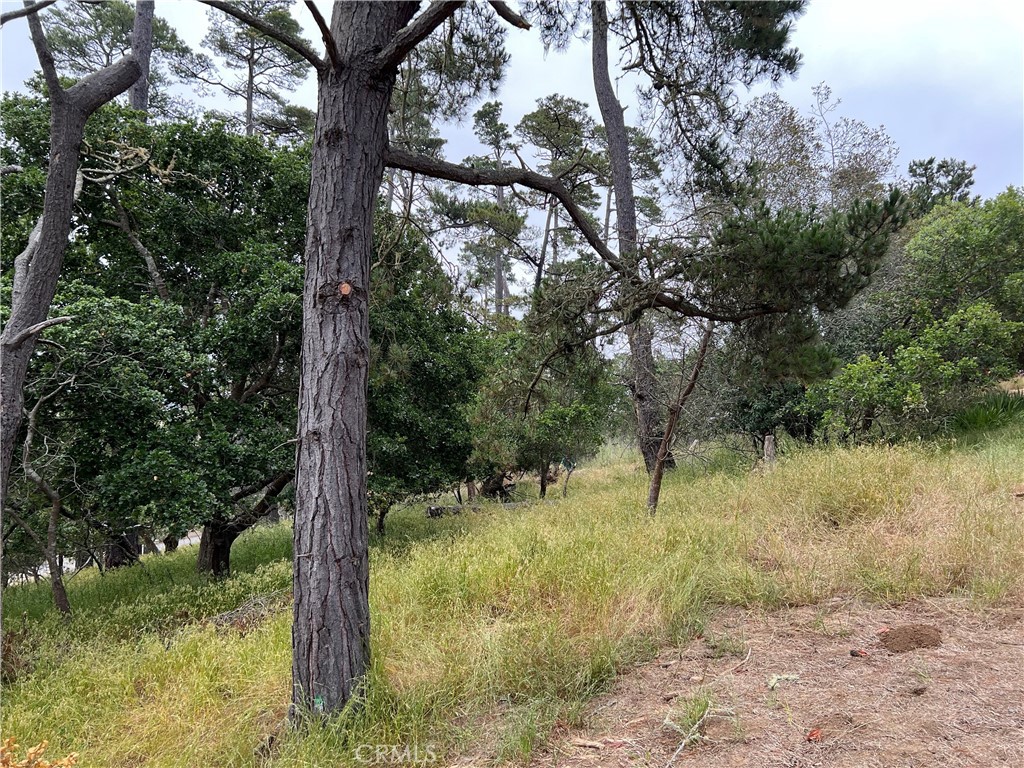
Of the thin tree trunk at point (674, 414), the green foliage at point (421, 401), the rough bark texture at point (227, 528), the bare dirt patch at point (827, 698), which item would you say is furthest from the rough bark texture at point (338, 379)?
the rough bark texture at point (227, 528)

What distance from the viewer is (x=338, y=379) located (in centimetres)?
256

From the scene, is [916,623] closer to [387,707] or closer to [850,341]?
[387,707]

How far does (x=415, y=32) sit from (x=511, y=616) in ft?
10.6

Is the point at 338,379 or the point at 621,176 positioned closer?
the point at 338,379

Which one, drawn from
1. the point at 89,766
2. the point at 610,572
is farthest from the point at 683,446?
the point at 89,766

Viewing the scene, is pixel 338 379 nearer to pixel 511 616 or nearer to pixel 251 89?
pixel 511 616

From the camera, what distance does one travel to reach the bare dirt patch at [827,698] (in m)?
1.89

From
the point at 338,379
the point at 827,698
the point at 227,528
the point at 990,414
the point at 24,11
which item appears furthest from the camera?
the point at 990,414

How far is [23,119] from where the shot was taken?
5.92 m

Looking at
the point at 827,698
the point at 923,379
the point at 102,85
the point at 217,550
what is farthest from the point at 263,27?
the point at 923,379

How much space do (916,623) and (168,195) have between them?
839cm

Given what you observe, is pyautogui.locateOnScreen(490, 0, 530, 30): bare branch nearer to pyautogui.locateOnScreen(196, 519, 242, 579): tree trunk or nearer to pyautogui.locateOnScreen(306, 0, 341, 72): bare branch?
pyautogui.locateOnScreen(306, 0, 341, 72): bare branch

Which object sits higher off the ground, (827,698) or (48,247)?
(48,247)

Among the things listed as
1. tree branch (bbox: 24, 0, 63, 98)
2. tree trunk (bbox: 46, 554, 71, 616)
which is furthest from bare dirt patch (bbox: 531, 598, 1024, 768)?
tree trunk (bbox: 46, 554, 71, 616)
